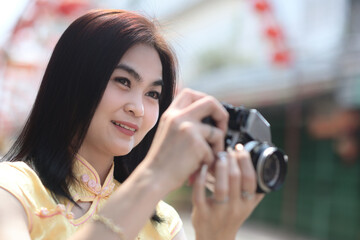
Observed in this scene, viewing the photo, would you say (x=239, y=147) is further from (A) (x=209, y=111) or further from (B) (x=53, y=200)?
(B) (x=53, y=200)

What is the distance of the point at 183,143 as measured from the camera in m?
1.04

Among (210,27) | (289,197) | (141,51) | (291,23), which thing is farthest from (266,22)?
(141,51)

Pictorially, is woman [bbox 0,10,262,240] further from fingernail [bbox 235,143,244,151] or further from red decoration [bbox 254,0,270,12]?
red decoration [bbox 254,0,270,12]

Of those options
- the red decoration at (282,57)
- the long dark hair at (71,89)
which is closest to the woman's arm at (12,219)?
the long dark hair at (71,89)

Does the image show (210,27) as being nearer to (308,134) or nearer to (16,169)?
(308,134)

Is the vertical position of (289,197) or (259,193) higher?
(259,193)

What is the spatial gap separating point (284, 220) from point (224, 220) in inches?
331

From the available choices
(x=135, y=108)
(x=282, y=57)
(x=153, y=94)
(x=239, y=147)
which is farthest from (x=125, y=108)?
(x=282, y=57)

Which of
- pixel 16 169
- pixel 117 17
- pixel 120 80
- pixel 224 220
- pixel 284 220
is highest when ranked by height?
pixel 117 17

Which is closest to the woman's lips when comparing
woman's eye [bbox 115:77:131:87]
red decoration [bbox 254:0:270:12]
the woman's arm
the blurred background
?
woman's eye [bbox 115:77:131:87]

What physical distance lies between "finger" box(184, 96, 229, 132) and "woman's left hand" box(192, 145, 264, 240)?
7 cm

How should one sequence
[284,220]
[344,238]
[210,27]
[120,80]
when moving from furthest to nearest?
[210,27] < [284,220] < [344,238] < [120,80]

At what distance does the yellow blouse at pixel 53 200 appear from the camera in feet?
4.19

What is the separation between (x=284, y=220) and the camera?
916 cm
